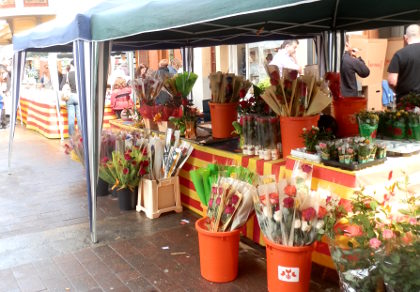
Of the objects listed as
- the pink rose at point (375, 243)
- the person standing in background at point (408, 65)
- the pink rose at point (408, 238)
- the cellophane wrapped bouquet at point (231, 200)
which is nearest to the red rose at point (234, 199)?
the cellophane wrapped bouquet at point (231, 200)

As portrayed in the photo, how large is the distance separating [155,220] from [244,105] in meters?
1.51

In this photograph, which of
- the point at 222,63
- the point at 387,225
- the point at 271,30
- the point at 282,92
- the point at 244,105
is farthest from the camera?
the point at 222,63

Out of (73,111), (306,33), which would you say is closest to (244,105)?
(306,33)

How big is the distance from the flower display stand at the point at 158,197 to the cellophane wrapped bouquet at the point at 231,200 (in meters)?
1.45

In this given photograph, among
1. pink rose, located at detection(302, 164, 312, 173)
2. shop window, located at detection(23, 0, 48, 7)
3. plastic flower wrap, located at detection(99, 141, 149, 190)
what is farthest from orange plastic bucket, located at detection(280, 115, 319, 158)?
shop window, located at detection(23, 0, 48, 7)

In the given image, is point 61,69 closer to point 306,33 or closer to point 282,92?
point 306,33

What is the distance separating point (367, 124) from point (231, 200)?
4.04ft

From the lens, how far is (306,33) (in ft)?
21.1

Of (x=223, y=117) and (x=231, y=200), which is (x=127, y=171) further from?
(x=231, y=200)

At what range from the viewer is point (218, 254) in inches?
121

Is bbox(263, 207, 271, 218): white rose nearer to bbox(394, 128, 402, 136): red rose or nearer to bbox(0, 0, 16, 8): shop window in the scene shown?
bbox(394, 128, 402, 136): red rose

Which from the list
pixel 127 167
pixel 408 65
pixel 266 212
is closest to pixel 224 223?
pixel 266 212

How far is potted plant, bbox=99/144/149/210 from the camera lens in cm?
452

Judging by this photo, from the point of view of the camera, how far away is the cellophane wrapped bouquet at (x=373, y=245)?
2.14m
